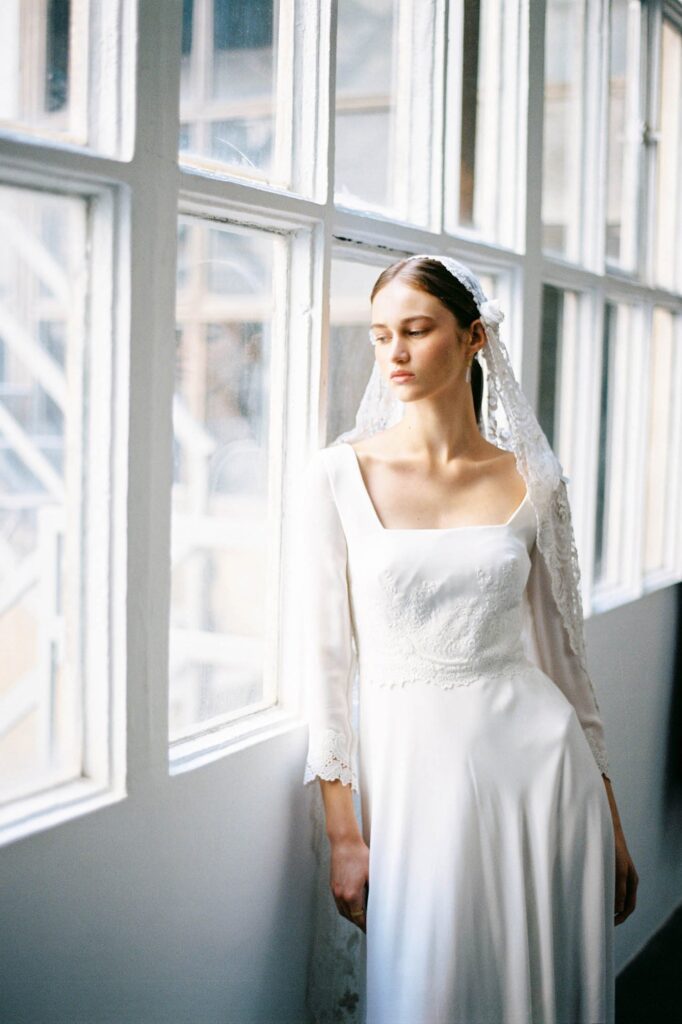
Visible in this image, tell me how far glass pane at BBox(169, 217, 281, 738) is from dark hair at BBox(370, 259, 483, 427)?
0.24 meters

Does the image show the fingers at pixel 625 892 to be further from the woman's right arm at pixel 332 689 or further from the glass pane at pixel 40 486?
the glass pane at pixel 40 486

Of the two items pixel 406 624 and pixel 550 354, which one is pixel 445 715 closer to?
pixel 406 624

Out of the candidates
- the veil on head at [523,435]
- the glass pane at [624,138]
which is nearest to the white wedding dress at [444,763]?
the veil on head at [523,435]

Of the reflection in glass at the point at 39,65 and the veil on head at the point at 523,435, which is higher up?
the reflection in glass at the point at 39,65

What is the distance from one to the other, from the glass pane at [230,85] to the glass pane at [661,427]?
2544 millimetres

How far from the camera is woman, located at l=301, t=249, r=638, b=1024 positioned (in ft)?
5.83

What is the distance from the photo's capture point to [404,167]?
2428mm

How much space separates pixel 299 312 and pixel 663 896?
2.93m

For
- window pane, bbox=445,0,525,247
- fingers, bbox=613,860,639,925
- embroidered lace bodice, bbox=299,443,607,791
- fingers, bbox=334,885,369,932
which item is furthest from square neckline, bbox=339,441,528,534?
window pane, bbox=445,0,525,247

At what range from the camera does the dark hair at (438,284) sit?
1849 millimetres

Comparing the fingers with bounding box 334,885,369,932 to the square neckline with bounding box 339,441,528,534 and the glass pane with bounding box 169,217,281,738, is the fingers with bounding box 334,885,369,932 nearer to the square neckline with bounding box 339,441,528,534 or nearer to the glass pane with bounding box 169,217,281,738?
the glass pane with bounding box 169,217,281,738

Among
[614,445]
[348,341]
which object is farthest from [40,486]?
[614,445]

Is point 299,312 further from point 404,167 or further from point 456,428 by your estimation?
point 404,167

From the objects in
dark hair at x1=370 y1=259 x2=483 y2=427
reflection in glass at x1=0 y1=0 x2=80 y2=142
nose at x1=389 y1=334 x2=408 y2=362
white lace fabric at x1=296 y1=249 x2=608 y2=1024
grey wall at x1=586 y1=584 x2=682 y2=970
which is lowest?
grey wall at x1=586 y1=584 x2=682 y2=970
